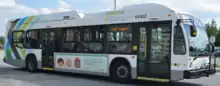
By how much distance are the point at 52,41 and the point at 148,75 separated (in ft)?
19.1

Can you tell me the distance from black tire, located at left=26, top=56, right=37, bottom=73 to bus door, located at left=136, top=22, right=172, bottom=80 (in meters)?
6.88

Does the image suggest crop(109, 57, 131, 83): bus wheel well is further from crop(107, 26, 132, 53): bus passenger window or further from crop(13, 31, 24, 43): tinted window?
crop(13, 31, 24, 43): tinted window

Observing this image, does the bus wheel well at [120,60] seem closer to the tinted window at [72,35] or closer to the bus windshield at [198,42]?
the tinted window at [72,35]

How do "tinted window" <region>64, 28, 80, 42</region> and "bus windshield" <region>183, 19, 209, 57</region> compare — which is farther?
"tinted window" <region>64, 28, 80, 42</region>

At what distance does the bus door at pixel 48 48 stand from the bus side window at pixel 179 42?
6655 millimetres

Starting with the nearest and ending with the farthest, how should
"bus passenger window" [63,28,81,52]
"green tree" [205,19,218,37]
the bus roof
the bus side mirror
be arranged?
A: 1. the bus side mirror
2. the bus roof
3. "bus passenger window" [63,28,81,52]
4. "green tree" [205,19,218,37]

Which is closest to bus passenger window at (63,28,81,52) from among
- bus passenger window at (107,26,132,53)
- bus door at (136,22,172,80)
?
bus passenger window at (107,26,132,53)

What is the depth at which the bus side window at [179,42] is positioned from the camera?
32.9 feet

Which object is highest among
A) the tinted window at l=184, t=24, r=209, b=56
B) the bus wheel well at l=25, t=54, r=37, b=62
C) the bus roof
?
the bus roof

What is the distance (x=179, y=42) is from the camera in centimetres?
1012

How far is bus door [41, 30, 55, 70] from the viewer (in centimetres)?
1485

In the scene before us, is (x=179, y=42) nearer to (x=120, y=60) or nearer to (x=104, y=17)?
(x=120, y=60)

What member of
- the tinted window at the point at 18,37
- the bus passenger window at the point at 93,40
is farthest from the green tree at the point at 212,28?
the bus passenger window at the point at 93,40

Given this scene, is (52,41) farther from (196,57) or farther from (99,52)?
(196,57)
